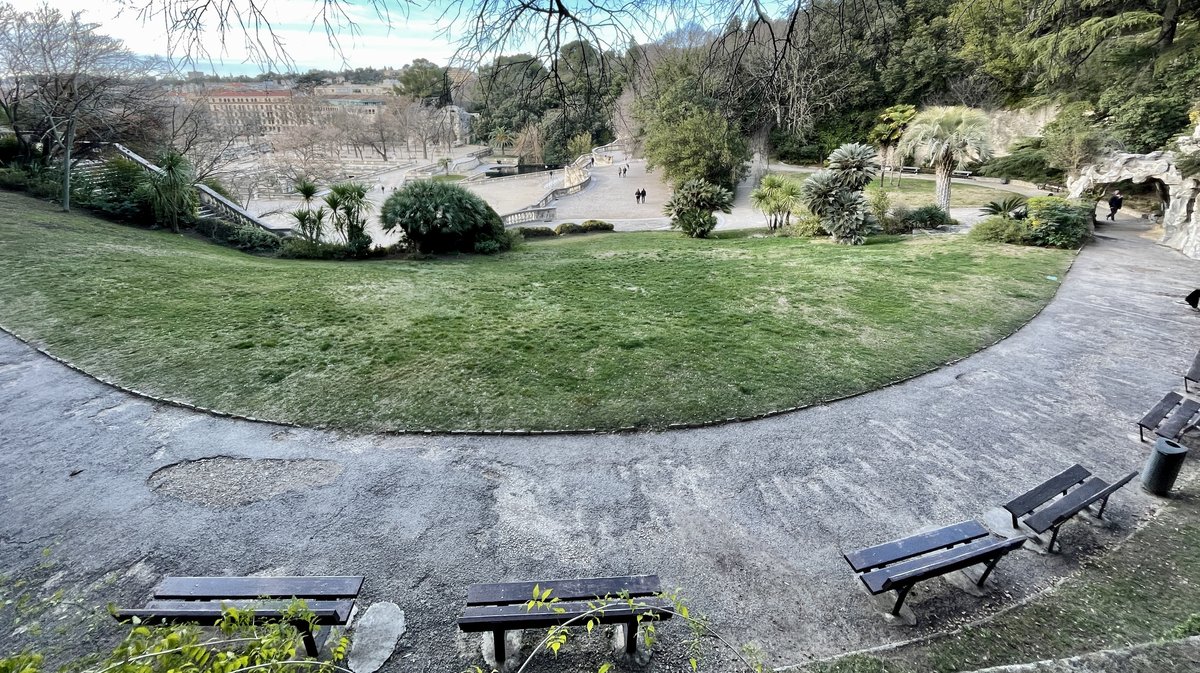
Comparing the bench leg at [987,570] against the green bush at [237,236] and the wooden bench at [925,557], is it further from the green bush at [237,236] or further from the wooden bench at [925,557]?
the green bush at [237,236]

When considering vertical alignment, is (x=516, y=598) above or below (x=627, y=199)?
below

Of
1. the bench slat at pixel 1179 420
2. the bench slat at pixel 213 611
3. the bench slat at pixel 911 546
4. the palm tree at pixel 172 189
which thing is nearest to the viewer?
the bench slat at pixel 213 611

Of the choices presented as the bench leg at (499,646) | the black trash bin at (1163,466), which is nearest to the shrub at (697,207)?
the black trash bin at (1163,466)

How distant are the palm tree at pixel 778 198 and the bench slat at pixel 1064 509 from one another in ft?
65.5

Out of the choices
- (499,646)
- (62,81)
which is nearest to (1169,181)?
(499,646)

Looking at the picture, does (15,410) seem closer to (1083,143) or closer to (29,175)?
(29,175)

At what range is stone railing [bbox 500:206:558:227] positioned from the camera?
34.3 meters

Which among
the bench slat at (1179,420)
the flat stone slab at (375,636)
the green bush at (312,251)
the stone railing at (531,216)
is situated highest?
the stone railing at (531,216)

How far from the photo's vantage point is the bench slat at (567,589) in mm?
3594

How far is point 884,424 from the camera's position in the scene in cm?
694

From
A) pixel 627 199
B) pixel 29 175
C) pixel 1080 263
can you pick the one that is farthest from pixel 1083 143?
pixel 29 175

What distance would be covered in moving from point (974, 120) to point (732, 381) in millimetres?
20736

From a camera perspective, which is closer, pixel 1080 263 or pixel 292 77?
Result: pixel 292 77

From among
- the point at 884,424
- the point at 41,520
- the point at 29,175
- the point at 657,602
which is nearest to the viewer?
the point at 657,602
